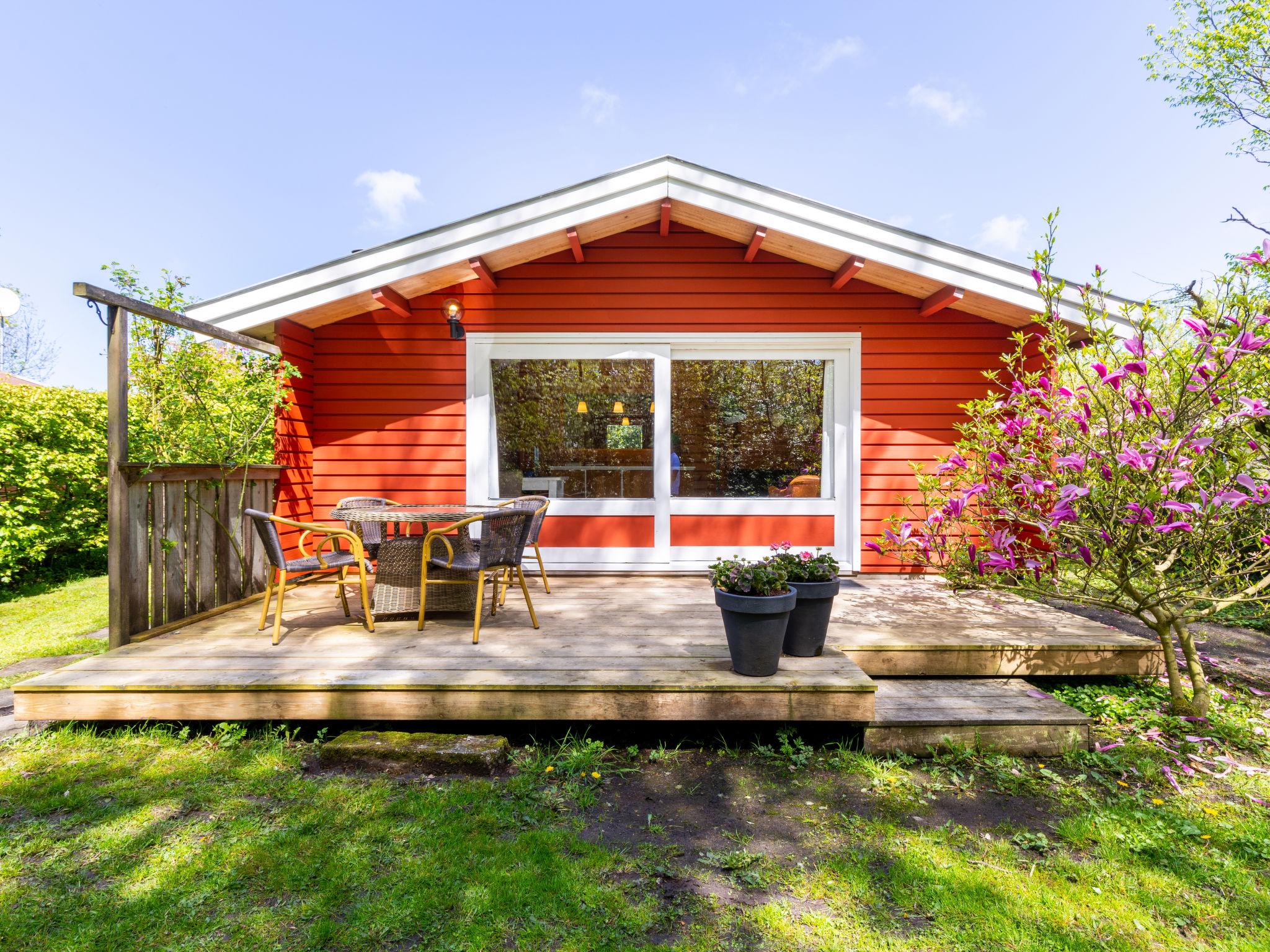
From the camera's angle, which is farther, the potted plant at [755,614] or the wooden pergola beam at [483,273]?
the wooden pergola beam at [483,273]

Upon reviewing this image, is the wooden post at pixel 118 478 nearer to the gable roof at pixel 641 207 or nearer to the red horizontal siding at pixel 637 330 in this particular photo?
the gable roof at pixel 641 207

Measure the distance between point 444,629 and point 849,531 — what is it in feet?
10.6

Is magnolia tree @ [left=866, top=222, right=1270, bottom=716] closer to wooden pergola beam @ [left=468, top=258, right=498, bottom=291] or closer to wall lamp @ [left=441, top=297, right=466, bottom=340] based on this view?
wooden pergola beam @ [left=468, top=258, right=498, bottom=291]

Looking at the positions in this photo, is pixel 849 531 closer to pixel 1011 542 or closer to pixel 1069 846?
pixel 1011 542

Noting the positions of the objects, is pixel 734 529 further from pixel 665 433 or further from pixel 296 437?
pixel 296 437

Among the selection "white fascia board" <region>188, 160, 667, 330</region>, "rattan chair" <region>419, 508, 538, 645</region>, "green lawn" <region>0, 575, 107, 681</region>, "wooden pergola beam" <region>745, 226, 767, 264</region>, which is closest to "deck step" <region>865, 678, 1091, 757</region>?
"rattan chair" <region>419, 508, 538, 645</region>

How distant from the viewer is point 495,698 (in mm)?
2475

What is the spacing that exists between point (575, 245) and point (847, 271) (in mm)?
2005

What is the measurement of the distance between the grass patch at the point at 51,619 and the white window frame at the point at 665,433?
2683 millimetres

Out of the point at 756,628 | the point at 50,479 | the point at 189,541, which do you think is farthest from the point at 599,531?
the point at 50,479

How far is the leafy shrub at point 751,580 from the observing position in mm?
2471

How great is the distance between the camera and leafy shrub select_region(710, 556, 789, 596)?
8.11ft

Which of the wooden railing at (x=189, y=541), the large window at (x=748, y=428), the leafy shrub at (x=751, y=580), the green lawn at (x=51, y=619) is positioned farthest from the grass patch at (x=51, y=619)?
the large window at (x=748, y=428)

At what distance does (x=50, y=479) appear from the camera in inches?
215
